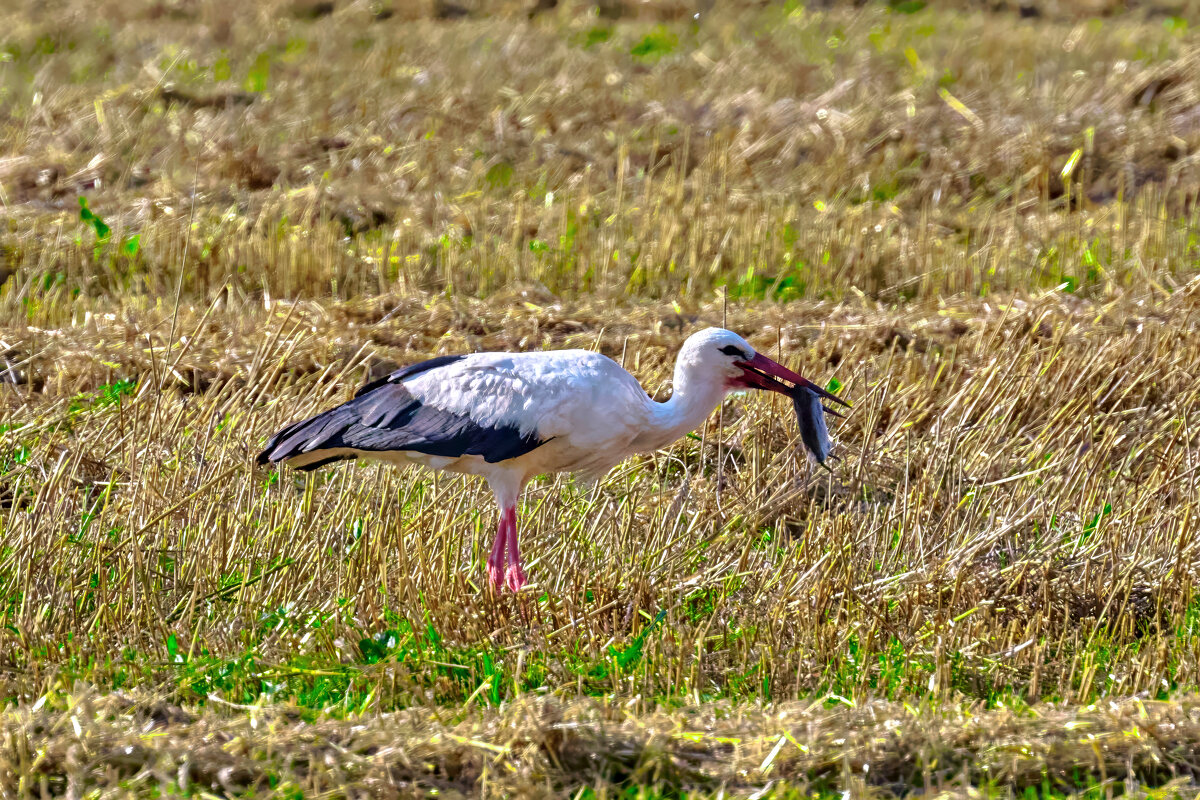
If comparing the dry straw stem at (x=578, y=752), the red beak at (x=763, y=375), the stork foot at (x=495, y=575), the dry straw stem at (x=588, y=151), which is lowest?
the dry straw stem at (x=588, y=151)

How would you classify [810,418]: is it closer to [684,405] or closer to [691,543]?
[684,405]

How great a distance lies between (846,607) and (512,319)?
3.72 m

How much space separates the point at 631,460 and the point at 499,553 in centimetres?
144

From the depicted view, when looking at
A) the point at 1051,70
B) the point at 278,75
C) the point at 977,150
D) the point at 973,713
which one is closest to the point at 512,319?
the point at 973,713

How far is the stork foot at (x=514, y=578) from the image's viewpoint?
4746 mm

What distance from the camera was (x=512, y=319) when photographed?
793cm

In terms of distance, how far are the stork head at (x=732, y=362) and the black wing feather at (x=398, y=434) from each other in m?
0.56

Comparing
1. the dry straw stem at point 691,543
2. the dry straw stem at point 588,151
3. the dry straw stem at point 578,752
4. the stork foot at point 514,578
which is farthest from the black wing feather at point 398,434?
the dry straw stem at point 588,151

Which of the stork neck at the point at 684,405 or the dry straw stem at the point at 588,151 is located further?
the dry straw stem at the point at 588,151

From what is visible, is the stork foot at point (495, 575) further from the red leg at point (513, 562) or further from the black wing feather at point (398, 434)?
the black wing feather at point (398, 434)

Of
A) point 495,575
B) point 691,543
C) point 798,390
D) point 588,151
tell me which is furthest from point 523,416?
point 588,151

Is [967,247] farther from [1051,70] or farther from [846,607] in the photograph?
[846,607]

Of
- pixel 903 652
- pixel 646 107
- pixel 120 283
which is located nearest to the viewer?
pixel 903 652

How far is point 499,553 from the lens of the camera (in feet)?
16.1
